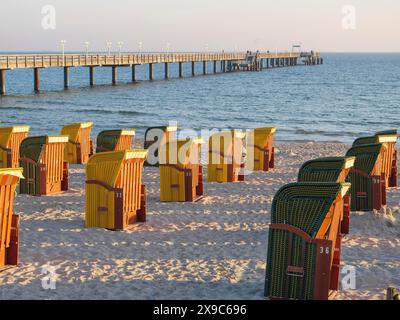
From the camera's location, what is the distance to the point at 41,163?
12.5 m

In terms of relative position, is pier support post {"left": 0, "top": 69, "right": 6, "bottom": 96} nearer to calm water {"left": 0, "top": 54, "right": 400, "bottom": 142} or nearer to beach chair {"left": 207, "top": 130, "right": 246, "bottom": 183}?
calm water {"left": 0, "top": 54, "right": 400, "bottom": 142}

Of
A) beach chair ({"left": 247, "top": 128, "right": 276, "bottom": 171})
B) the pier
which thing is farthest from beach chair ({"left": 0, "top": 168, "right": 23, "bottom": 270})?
the pier

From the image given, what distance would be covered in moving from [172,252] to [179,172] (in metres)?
3.34

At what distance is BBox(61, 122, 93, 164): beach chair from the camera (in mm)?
16969

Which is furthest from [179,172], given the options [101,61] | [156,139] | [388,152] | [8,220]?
[101,61]

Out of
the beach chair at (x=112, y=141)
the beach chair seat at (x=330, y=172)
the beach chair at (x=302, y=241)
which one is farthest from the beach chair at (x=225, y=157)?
the beach chair at (x=302, y=241)

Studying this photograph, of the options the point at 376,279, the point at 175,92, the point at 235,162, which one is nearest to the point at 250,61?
the point at 175,92

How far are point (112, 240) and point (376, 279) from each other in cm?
350

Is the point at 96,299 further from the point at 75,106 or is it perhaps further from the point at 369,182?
the point at 75,106

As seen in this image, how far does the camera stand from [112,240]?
9.51 metres

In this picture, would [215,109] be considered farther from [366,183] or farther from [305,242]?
[305,242]

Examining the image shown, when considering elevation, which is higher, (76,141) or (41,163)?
(41,163)

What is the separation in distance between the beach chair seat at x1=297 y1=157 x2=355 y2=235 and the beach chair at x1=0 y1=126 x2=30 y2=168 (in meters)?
6.59
